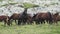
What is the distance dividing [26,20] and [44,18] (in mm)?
1926

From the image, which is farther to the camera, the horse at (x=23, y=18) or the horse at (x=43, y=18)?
the horse at (x=43, y=18)

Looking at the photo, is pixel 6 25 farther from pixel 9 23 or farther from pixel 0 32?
pixel 0 32

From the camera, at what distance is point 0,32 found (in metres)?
25.1

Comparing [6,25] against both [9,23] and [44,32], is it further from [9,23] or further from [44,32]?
[44,32]

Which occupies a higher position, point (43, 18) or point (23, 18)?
point (23, 18)

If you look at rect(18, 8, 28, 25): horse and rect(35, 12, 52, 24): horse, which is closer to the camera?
rect(18, 8, 28, 25): horse

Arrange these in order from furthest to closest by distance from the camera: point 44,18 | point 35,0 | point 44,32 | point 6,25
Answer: point 35,0 < point 44,18 < point 6,25 < point 44,32

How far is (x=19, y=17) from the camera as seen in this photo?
33.5 meters

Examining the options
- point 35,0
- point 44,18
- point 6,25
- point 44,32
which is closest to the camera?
point 44,32

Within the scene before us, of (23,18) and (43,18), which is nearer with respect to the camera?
(23,18)

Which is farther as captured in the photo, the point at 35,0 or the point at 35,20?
the point at 35,0

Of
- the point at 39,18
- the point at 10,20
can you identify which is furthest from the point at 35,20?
the point at 10,20

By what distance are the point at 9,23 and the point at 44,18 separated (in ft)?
12.4

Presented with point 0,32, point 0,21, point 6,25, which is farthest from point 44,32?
point 0,21
